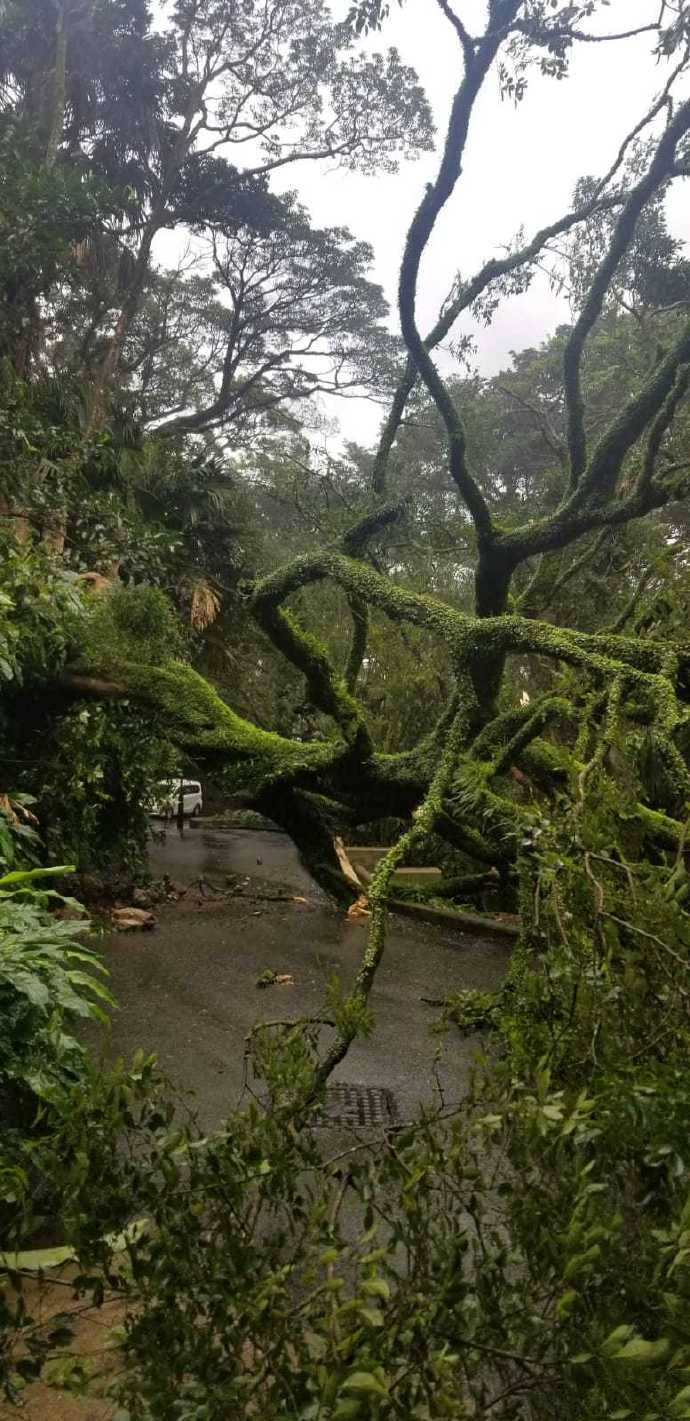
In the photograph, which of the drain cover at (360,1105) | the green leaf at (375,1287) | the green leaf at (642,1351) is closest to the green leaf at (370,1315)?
the green leaf at (375,1287)

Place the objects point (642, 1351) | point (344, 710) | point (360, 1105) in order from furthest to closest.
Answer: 1. point (344, 710)
2. point (360, 1105)
3. point (642, 1351)

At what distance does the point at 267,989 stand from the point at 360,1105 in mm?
2449

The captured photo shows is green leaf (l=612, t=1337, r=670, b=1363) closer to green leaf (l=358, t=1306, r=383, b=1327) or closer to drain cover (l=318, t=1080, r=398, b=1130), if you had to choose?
green leaf (l=358, t=1306, r=383, b=1327)

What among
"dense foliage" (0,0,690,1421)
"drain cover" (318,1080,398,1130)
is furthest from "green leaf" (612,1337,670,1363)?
"drain cover" (318,1080,398,1130)

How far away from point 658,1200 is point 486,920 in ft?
26.8

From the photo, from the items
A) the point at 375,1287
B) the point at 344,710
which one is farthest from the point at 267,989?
the point at 375,1287

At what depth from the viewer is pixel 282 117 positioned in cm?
1591

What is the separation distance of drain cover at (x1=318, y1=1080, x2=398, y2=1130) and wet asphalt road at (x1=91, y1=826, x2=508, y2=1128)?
0.09 metres

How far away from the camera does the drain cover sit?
14.4ft

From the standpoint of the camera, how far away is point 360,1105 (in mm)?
4637

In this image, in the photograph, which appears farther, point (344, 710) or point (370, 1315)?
point (344, 710)

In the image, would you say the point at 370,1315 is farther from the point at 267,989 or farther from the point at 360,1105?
the point at 267,989

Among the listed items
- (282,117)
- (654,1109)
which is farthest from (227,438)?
(654,1109)

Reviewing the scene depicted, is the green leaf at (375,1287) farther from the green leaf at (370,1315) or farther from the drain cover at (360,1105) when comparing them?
the drain cover at (360,1105)
